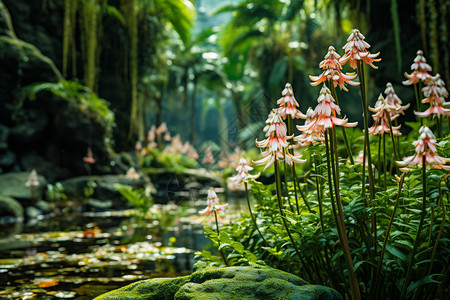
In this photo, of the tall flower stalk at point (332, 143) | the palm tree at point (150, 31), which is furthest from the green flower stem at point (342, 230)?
the palm tree at point (150, 31)

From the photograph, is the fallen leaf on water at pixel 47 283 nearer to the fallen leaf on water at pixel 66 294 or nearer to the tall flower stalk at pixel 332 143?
the fallen leaf on water at pixel 66 294

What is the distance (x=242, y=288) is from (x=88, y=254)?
205 cm

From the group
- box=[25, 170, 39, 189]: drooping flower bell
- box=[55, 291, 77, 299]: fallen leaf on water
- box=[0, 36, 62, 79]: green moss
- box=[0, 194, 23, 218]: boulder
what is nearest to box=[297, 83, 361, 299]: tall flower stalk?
box=[55, 291, 77, 299]: fallen leaf on water

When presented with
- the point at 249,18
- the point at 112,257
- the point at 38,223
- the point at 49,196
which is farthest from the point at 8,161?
the point at 249,18

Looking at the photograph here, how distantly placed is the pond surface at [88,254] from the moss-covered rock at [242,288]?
604mm

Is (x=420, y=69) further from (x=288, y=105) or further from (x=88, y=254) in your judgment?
(x=88, y=254)

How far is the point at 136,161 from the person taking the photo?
9484 millimetres

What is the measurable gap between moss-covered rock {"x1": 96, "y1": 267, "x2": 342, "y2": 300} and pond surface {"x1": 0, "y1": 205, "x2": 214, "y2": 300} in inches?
23.8

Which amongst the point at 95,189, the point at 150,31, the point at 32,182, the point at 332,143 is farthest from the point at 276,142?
the point at 150,31

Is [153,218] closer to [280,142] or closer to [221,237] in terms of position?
[221,237]

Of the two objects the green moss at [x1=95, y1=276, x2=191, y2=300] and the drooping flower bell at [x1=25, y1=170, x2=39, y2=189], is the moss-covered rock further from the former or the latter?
the drooping flower bell at [x1=25, y1=170, x2=39, y2=189]

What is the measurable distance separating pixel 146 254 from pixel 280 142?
2.01 m

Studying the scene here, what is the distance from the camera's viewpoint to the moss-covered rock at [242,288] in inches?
49.2

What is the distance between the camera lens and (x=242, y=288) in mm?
1288
